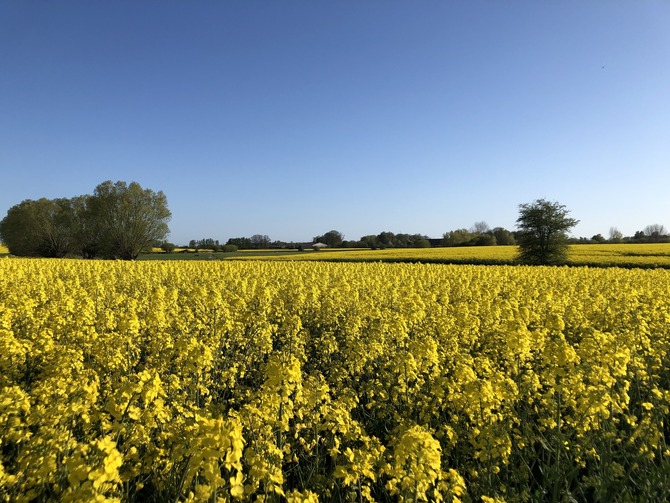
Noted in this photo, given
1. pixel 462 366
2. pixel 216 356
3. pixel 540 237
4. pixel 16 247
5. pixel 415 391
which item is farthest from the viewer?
pixel 16 247

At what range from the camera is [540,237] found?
126ft

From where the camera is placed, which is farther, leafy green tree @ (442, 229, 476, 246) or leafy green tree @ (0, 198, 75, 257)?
leafy green tree @ (442, 229, 476, 246)

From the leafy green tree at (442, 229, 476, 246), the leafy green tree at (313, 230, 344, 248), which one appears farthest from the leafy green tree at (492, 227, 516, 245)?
the leafy green tree at (313, 230, 344, 248)

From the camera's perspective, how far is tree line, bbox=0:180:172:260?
54188 mm

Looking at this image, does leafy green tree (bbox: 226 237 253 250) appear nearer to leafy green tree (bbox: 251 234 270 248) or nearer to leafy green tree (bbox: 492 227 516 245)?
leafy green tree (bbox: 251 234 270 248)

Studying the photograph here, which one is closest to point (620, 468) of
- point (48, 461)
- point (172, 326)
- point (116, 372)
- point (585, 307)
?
point (48, 461)

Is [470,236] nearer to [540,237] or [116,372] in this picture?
[540,237]

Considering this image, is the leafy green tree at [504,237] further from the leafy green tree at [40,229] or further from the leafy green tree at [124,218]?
the leafy green tree at [40,229]

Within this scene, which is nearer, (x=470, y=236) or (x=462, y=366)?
(x=462, y=366)

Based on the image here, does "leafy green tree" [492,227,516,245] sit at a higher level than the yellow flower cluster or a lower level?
higher

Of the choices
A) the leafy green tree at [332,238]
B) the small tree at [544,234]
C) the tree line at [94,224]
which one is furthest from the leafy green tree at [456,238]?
the tree line at [94,224]

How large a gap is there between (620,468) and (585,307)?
8405 mm

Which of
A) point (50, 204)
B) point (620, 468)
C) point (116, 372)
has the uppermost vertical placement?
point (50, 204)

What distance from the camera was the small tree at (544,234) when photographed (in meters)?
37.4
